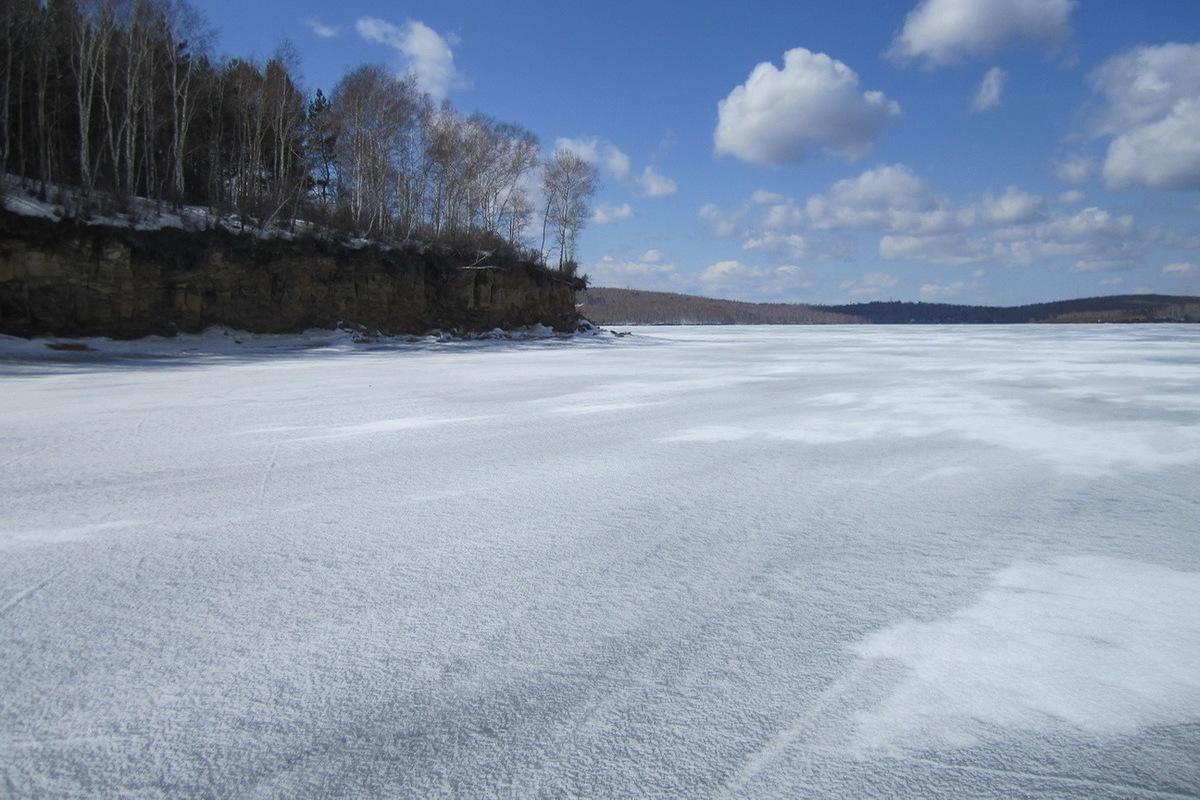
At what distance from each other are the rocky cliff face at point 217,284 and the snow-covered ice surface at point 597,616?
16.4m

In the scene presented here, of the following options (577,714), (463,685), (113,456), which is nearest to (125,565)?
(463,685)

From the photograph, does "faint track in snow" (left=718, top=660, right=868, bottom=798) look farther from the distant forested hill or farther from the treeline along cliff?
the distant forested hill

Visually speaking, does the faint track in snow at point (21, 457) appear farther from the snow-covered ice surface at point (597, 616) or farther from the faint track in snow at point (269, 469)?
the faint track in snow at point (269, 469)

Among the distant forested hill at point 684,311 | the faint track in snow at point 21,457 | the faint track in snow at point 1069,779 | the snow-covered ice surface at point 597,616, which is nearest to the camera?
the faint track in snow at point 1069,779

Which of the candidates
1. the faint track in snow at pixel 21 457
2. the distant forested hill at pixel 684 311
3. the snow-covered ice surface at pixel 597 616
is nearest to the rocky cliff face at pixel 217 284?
the snow-covered ice surface at pixel 597 616

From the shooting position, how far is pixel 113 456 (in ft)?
16.9

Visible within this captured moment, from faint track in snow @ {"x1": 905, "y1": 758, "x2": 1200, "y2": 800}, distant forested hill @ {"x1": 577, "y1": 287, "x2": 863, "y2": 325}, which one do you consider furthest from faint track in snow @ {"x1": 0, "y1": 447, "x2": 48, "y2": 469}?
distant forested hill @ {"x1": 577, "y1": 287, "x2": 863, "y2": 325}

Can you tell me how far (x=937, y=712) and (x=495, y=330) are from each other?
3014 centimetres

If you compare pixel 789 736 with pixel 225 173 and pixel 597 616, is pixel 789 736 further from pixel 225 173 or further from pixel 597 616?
pixel 225 173

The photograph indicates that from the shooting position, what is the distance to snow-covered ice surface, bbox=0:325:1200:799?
5.71 feet

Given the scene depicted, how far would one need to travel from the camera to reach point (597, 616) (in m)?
2.56

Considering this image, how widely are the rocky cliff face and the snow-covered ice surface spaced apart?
16.4m

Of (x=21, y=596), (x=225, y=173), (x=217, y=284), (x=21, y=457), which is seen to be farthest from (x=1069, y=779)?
(x=225, y=173)

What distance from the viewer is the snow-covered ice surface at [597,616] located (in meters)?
1.74
